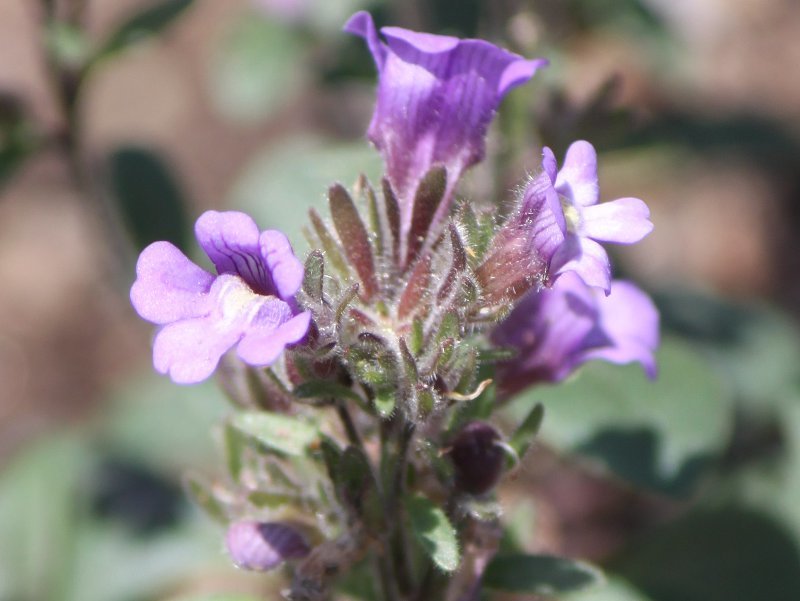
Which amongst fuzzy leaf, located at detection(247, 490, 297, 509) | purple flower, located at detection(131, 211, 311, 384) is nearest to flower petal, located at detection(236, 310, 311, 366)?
purple flower, located at detection(131, 211, 311, 384)

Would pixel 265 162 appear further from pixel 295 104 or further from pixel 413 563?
pixel 413 563

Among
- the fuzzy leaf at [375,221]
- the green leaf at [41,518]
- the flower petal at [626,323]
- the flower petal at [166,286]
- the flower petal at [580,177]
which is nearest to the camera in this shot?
the flower petal at [166,286]

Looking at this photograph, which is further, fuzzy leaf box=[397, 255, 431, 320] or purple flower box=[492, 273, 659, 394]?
purple flower box=[492, 273, 659, 394]

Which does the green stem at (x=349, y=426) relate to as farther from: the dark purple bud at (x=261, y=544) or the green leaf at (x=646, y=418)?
the green leaf at (x=646, y=418)

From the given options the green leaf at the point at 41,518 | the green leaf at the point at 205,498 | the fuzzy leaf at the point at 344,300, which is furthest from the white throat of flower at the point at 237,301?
the green leaf at the point at 41,518

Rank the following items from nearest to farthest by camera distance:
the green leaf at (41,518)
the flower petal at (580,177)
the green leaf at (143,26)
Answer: the flower petal at (580,177)
the green leaf at (143,26)
the green leaf at (41,518)

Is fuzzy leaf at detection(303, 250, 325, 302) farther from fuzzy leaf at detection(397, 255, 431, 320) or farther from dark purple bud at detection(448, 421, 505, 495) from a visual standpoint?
dark purple bud at detection(448, 421, 505, 495)
